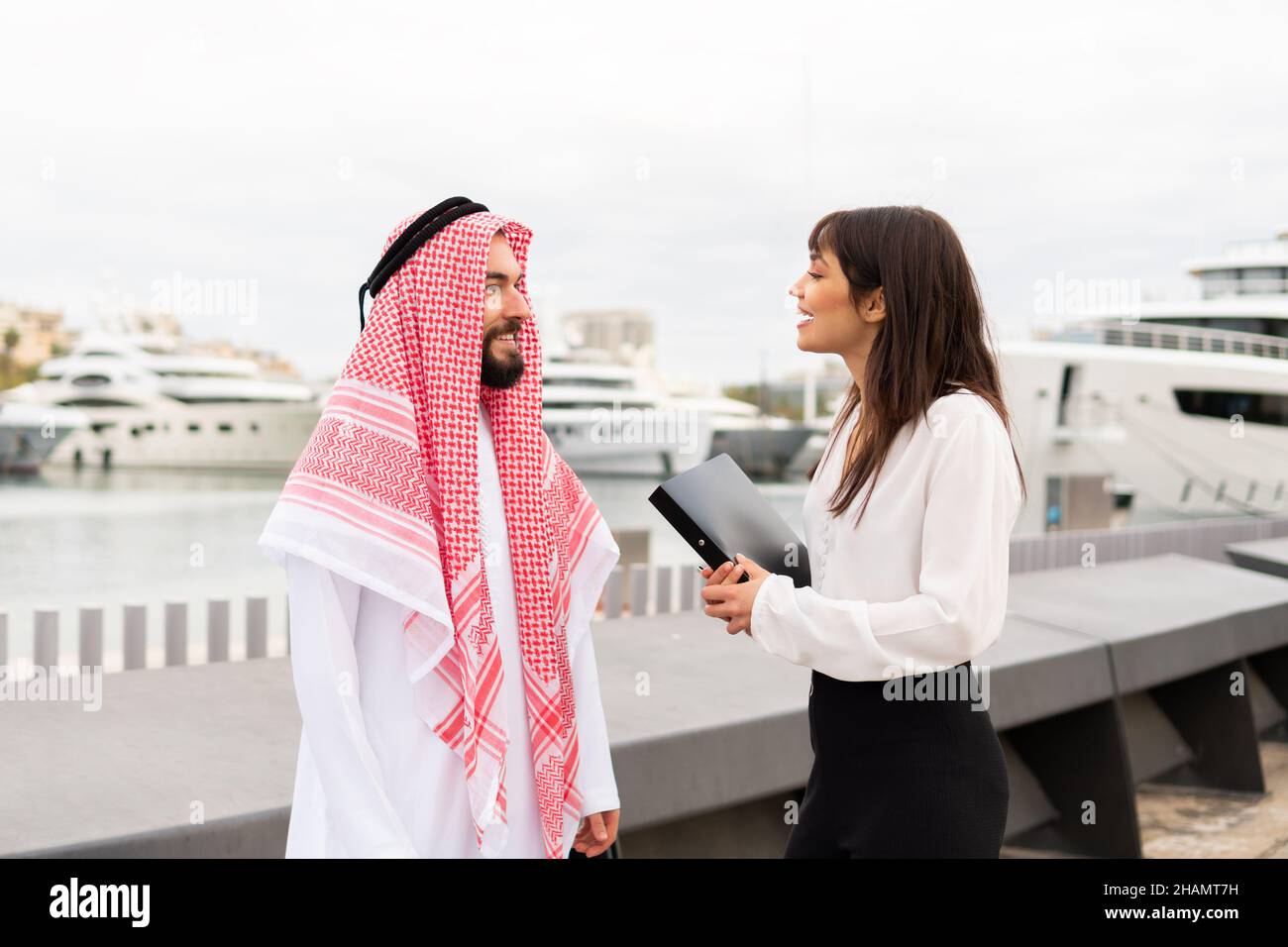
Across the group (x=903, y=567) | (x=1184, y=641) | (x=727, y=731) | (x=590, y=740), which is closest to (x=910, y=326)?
(x=903, y=567)

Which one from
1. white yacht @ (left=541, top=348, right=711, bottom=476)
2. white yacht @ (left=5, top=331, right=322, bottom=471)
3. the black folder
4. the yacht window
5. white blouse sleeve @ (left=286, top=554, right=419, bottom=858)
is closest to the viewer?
white blouse sleeve @ (left=286, top=554, right=419, bottom=858)

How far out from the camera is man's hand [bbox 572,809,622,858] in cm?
199

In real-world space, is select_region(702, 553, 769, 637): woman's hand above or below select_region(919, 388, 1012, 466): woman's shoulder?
below

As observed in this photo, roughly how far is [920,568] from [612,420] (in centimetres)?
4563

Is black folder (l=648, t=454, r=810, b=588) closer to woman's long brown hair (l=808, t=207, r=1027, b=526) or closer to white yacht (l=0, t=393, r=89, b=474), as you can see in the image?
woman's long brown hair (l=808, t=207, r=1027, b=526)

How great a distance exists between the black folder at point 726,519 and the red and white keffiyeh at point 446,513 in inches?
9.6

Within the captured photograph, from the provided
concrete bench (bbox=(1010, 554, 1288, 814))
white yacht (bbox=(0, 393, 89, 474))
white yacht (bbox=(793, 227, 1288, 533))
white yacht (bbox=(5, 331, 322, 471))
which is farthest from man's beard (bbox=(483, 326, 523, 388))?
white yacht (bbox=(0, 393, 89, 474))

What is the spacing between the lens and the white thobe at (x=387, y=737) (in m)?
1.59

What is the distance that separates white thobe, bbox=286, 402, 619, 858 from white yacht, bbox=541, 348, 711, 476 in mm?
44989

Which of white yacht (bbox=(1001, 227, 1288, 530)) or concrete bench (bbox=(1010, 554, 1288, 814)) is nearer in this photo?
concrete bench (bbox=(1010, 554, 1288, 814))

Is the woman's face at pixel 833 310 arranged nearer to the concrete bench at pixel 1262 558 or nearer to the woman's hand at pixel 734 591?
the woman's hand at pixel 734 591

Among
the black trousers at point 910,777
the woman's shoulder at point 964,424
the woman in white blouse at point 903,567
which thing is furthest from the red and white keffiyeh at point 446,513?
the woman's shoulder at point 964,424

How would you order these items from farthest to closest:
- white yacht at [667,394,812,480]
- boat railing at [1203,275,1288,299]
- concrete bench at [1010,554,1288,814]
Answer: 1. white yacht at [667,394,812,480]
2. boat railing at [1203,275,1288,299]
3. concrete bench at [1010,554,1288,814]
